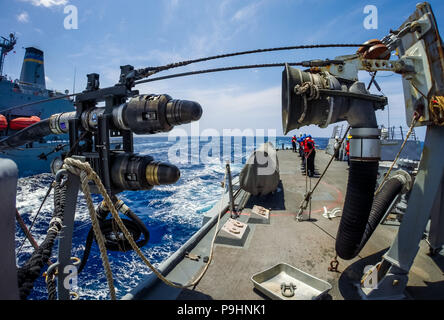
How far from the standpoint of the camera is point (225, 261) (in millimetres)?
4035

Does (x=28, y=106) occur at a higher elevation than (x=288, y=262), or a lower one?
higher

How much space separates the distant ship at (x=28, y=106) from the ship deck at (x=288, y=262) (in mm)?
18399

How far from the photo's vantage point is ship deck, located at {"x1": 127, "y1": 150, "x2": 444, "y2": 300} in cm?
321

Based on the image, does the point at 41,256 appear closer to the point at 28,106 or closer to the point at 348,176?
the point at 348,176

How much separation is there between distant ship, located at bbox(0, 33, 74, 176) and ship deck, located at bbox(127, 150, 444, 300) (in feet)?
60.4

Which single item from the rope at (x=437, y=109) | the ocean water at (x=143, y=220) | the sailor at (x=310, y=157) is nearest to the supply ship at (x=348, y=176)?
the rope at (x=437, y=109)

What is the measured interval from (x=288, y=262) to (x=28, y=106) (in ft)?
131

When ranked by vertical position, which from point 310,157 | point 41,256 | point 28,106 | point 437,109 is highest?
point 28,106

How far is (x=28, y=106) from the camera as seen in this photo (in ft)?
96.3

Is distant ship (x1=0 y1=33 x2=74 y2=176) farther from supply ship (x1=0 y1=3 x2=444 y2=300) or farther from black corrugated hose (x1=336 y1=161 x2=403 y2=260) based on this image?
black corrugated hose (x1=336 y1=161 x2=403 y2=260)

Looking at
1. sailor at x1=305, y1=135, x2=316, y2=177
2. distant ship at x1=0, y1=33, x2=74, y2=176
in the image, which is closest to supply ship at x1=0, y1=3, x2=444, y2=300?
sailor at x1=305, y1=135, x2=316, y2=177

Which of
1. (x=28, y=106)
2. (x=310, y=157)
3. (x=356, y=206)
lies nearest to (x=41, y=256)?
(x=356, y=206)

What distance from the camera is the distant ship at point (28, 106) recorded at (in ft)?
72.1
